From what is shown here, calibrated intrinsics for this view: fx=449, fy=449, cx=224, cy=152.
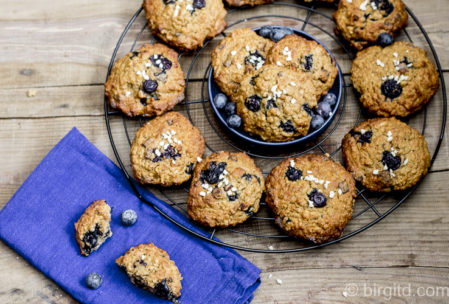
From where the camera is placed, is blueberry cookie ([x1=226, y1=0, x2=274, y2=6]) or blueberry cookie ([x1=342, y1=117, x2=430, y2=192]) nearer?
blueberry cookie ([x1=342, y1=117, x2=430, y2=192])

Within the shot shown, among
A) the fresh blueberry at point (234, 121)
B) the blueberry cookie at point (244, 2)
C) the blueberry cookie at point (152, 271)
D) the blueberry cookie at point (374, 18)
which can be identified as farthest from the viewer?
the blueberry cookie at point (244, 2)

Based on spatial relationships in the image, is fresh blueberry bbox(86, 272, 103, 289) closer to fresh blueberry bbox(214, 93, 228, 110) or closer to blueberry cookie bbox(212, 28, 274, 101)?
fresh blueberry bbox(214, 93, 228, 110)

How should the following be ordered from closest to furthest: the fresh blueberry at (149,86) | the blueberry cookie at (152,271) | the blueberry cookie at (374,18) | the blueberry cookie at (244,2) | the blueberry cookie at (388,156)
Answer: the blueberry cookie at (152,271), the blueberry cookie at (388,156), the fresh blueberry at (149,86), the blueberry cookie at (374,18), the blueberry cookie at (244,2)

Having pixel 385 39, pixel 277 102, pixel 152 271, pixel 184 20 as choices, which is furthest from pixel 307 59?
pixel 152 271

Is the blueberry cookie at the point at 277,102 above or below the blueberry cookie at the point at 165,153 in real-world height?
above

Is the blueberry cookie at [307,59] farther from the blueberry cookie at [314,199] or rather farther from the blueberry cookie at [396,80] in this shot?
the blueberry cookie at [314,199]

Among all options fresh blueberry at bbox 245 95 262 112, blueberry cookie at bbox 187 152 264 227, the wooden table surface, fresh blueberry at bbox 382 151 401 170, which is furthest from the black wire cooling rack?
fresh blueberry at bbox 245 95 262 112

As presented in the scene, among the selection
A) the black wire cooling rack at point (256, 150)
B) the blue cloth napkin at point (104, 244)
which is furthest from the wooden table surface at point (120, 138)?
the blue cloth napkin at point (104, 244)

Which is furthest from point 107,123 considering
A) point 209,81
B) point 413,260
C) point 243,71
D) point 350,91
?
point 413,260

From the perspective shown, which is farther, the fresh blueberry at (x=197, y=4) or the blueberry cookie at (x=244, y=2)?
the blueberry cookie at (x=244, y=2)
